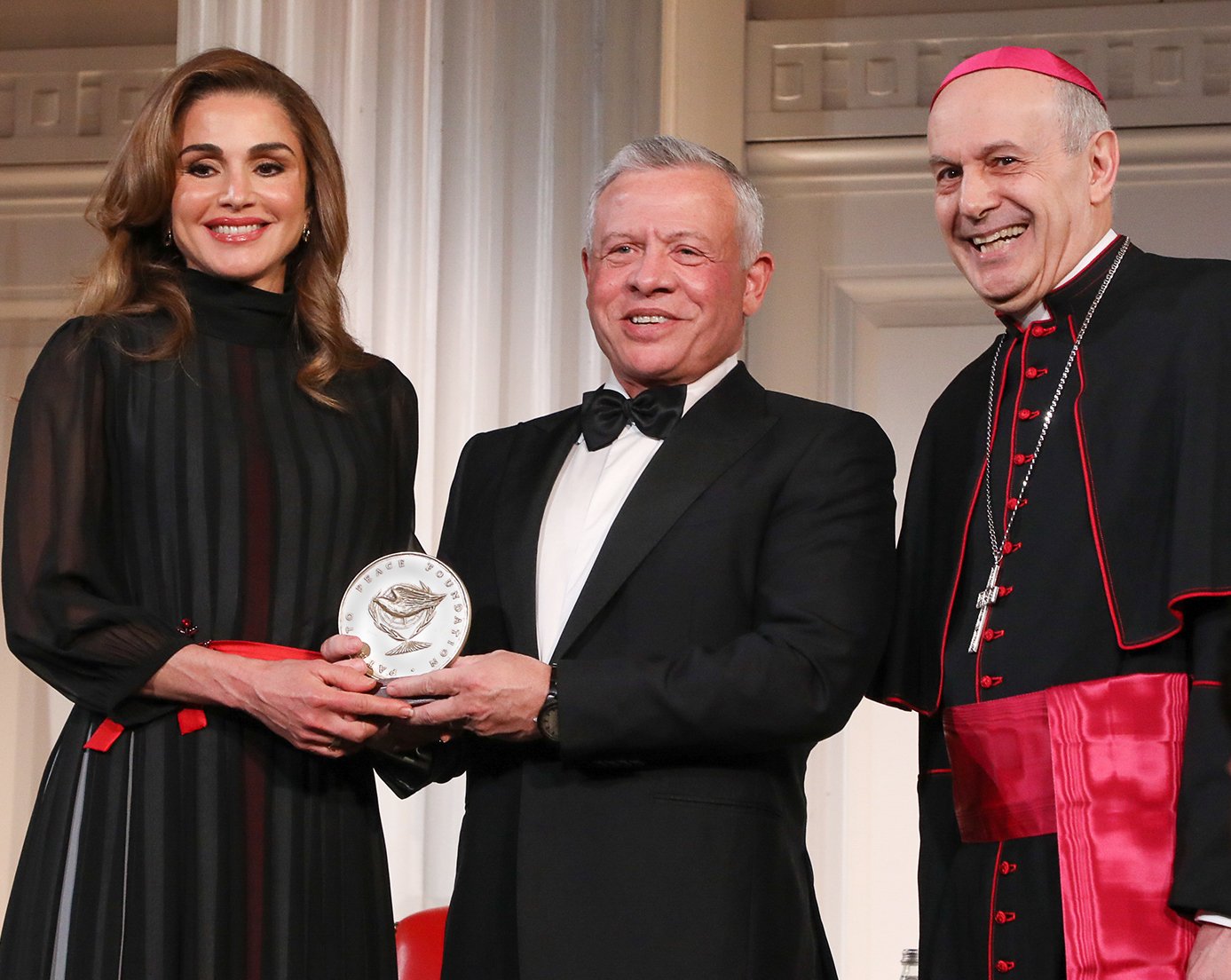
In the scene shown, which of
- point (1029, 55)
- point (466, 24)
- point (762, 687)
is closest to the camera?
point (762, 687)

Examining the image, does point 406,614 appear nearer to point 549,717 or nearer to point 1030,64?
point 549,717

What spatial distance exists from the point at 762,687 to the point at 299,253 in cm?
107

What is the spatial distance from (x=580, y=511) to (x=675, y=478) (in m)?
0.17

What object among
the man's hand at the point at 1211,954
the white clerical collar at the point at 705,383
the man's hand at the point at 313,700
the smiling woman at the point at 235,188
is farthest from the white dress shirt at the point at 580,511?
the man's hand at the point at 1211,954

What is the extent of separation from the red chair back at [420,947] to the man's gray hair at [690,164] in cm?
144

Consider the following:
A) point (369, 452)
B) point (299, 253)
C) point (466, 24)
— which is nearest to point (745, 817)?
point (369, 452)

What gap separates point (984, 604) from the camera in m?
2.55

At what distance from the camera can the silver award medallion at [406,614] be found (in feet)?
8.07

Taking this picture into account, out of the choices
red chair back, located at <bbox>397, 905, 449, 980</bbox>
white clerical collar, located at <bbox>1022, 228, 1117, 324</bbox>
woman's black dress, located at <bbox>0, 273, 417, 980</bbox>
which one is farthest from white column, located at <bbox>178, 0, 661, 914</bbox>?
white clerical collar, located at <bbox>1022, 228, 1117, 324</bbox>

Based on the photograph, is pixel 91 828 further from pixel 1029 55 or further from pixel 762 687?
pixel 1029 55

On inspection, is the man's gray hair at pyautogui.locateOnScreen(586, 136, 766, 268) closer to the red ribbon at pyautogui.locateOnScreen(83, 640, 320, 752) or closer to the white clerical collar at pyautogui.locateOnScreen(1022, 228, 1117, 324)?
the white clerical collar at pyautogui.locateOnScreen(1022, 228, 1117, 324)

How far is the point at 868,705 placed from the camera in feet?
16.0

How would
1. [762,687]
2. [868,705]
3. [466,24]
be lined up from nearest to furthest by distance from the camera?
1. [762,687]
2. [466,24]
3. [868,705]

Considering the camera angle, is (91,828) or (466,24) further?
(466,24)
